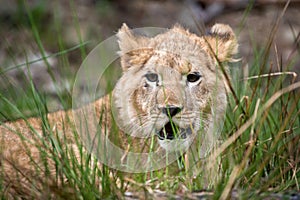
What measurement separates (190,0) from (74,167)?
485cm

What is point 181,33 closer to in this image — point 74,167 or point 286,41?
point 74,167

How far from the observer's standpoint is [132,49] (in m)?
3.66

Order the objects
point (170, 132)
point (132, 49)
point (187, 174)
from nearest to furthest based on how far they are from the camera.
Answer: point (187, 174) → point (170, 132) → point (132, 49)

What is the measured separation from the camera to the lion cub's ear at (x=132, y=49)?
140 inches

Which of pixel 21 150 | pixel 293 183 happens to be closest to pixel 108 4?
pixel 21 150

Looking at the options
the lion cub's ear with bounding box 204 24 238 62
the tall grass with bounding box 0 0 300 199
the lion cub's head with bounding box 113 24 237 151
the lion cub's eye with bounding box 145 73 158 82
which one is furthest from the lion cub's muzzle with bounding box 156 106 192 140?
the lion cub's ear with bounding box 204 24 238 62

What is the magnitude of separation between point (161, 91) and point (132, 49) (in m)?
0.48

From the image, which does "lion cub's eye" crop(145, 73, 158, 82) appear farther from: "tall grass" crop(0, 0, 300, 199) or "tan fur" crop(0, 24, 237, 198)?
"tall grass" crop(0, 0, 300, 199)

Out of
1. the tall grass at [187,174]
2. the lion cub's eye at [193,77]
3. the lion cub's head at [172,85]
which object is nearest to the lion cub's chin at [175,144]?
the lion cub's head at [172,85]

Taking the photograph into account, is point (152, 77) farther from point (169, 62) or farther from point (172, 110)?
point (172, 110)

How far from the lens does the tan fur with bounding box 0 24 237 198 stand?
3172 mm

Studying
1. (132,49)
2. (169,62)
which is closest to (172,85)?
(169,62)

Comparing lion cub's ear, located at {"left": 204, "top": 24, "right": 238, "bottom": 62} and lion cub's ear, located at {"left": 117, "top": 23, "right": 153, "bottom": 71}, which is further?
lion cub's ear, located at {"left": 204, "top": 24, "right": 238, "bottom": 62}

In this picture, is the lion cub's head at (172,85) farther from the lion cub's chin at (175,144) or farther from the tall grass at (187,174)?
the tall grass at (187,174)
